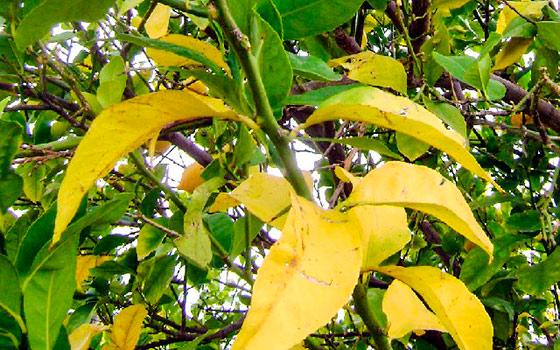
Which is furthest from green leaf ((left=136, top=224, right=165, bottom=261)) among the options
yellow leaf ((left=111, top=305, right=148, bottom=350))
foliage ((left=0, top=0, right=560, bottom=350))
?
yellow leaf ((left=111, top=305, right=148, bottom=350))

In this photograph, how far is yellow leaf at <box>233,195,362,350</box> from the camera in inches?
11.5

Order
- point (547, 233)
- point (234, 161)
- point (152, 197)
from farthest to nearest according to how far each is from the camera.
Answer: point (547, 233)
point (152, 197)
point (234, 161)

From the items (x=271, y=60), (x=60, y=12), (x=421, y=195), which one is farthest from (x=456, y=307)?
(x=60, y=12)

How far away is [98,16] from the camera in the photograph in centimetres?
39

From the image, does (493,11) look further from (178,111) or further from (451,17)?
(178,111)

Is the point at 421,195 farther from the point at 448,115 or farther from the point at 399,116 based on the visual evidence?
the point at 448,115

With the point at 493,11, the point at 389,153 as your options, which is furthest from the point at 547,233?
the point at 493,11

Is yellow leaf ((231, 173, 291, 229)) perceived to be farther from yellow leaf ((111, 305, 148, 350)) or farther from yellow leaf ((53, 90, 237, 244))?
yellow leaf ((111, 305, 148, 350))

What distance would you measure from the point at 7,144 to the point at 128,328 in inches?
11.7

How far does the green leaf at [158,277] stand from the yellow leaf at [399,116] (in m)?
0.60

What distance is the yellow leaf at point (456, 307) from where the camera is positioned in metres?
0.44

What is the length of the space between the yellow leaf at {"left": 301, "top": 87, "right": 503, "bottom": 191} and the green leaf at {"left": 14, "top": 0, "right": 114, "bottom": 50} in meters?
0.15

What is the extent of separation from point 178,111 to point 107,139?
0.05 meters

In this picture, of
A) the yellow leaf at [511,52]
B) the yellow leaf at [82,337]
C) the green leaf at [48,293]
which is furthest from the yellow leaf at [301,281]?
the yellow leaf at [511,52]
